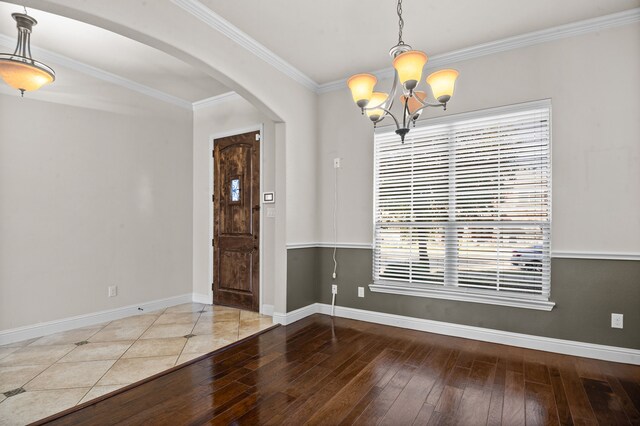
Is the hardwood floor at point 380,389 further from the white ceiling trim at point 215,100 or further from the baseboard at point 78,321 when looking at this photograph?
the white ceiling trim at point 215,100

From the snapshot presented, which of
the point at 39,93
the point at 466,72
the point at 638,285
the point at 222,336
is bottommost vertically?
the point at 222,336

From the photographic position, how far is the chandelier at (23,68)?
2623 millimetres

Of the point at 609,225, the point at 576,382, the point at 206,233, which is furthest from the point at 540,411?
the point at 206,233

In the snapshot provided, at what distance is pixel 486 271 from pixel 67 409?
11.9ft

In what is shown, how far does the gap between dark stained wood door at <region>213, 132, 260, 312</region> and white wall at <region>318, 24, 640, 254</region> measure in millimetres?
2601

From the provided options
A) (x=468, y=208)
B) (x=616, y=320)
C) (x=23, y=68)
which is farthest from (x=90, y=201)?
(x=616, y=320)

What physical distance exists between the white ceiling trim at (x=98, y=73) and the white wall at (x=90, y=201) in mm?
101

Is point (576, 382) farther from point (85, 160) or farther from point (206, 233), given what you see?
point (85, 160)

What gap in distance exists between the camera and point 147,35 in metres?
2.50

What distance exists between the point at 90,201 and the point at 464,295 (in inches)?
174

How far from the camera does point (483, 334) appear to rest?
3389 millimetres

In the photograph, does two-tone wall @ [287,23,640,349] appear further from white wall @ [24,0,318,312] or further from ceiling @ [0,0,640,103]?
white wall @ [24,0,318,312]

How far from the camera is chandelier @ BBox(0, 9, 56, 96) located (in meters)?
2.62

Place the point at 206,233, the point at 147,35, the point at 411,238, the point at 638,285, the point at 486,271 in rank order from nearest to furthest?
the point at 147,35, the point at 638,285, the point at 486,271, the point at 411,238, the point at 206,233
